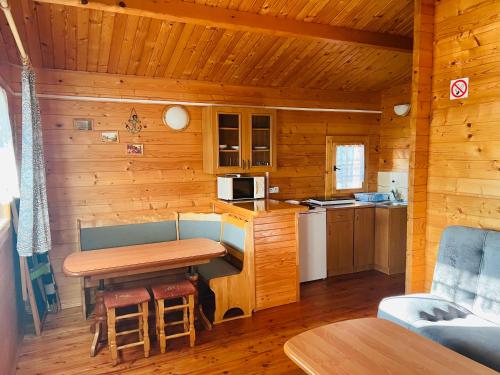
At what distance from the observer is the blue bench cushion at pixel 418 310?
7.51 ft

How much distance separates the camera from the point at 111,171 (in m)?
3.74

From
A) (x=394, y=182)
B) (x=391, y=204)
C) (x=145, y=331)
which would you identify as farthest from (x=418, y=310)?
(x=394, y=182)

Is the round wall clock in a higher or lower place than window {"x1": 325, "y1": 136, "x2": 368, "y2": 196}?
higher

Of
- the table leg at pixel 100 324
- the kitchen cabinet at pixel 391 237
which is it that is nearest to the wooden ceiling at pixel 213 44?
the kitchen cabinet at pixel 391 237

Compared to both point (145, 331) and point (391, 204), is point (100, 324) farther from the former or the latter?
point (391, 204)

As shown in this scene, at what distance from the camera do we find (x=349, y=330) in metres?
1.93

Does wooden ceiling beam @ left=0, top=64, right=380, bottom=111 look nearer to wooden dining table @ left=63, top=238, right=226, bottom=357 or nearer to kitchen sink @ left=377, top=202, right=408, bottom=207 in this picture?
kitchen sink @ left=377, top=202, right=408, bottom=207

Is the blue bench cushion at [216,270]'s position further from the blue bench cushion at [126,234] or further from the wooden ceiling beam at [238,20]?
the wooden ceiling beam at [238,20]

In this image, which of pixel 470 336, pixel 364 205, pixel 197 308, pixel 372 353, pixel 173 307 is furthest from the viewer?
pixel 364 205

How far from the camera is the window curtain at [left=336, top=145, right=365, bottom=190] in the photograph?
16.3ft

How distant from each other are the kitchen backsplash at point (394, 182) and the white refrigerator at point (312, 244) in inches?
51.9

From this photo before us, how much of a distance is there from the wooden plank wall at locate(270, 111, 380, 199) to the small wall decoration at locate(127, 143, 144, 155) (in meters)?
1.58

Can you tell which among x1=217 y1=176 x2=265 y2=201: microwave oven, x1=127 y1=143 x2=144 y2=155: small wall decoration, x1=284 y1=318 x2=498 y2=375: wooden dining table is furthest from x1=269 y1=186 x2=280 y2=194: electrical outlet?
x1=284 y1=318 x2=498 y2=375: wooden dining table

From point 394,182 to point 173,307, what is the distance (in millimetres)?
3433
